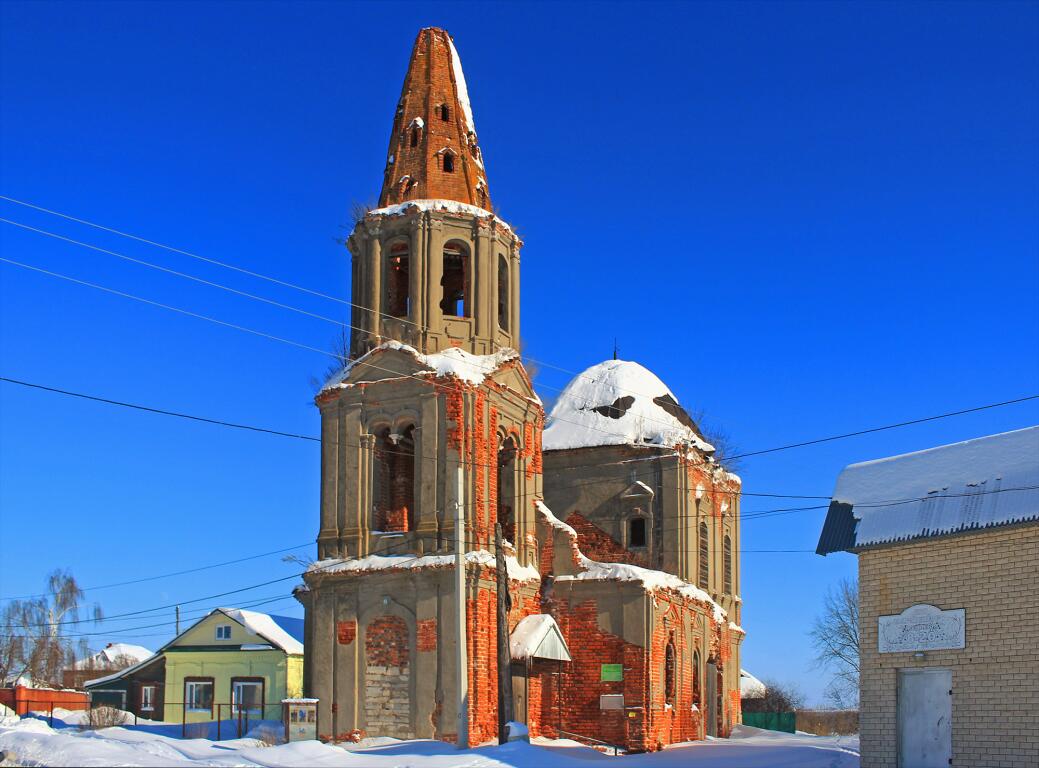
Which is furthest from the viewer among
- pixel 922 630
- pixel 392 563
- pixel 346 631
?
pixel 346 631

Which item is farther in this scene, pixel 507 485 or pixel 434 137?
pixel 434 137

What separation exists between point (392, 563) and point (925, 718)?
1393cm

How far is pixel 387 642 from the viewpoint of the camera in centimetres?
2964

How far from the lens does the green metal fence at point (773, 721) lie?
163ft

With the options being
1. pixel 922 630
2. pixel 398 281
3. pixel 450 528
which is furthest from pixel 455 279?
pixel 922 630

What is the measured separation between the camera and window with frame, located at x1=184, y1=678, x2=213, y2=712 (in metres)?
46.7

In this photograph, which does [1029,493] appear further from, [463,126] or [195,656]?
[195,656]

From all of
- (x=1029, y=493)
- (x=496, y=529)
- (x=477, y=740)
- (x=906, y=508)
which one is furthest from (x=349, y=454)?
(x=1029, y=493)

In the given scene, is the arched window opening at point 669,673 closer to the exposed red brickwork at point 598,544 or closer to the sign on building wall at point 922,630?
the exposed red brickwork at point 598,544

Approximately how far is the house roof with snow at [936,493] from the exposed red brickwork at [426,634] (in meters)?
11.0

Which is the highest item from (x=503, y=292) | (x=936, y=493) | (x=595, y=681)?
(x=503, y=292)

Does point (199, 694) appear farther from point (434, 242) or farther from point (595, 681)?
point (434, 242)

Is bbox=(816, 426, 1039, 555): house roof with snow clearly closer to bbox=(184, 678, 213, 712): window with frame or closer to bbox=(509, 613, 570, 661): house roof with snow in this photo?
bbox=(509, 613, 570, 661): house roof with snow

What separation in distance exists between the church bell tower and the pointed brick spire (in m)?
0.03
